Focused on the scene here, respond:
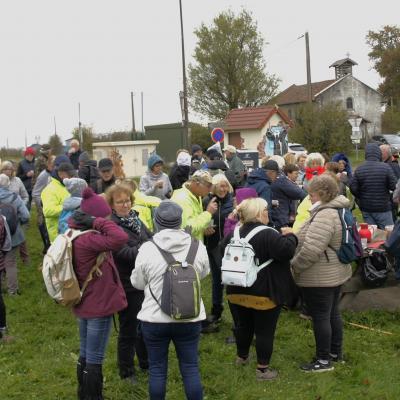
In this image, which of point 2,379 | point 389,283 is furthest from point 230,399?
point 389,283

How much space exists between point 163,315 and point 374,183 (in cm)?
524

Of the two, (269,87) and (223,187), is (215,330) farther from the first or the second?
(269,87)

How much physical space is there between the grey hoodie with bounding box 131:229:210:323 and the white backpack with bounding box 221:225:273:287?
0.61m

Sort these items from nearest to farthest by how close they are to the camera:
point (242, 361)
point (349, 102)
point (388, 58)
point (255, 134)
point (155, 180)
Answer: point (242, 361) < point (155, 180) < point (255, 134) < point (388, 58) < point (349, 102)

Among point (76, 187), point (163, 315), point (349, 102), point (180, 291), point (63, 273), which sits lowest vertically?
point (163, 315)

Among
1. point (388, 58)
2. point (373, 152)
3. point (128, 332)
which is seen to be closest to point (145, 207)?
point (128, 332)

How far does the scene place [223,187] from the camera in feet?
18.9

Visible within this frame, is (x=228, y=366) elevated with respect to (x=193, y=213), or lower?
lower

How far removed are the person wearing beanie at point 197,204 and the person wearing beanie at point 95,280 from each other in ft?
4.06

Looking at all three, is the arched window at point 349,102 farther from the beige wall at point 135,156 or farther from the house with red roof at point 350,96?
the beige wall at point 135,156

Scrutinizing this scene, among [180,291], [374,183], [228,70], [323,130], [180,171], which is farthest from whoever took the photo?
[228,70]

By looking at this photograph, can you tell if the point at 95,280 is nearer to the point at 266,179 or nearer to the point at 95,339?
the point at 95,339

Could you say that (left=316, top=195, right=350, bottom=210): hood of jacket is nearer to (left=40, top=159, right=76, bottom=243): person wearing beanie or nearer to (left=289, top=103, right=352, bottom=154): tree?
(left=40, top=159, right=76, bottom=243): person wearing beanie

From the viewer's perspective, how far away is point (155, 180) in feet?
27.4
